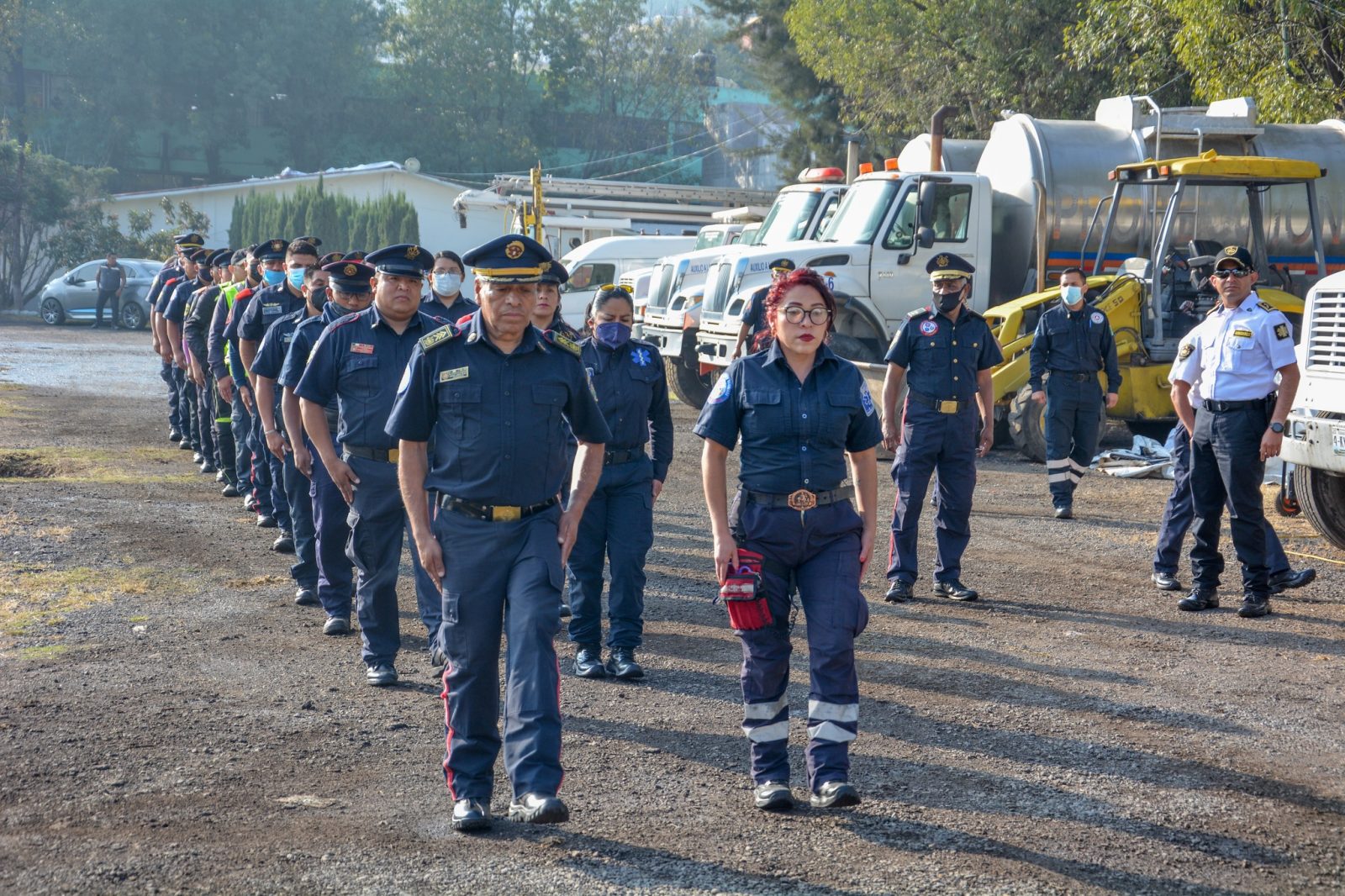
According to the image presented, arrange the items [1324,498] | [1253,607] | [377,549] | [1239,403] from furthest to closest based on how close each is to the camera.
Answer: [1324,498] → [1253,607] → [1239,403] → [377,549]

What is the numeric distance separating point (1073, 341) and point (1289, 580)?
381 centimetres

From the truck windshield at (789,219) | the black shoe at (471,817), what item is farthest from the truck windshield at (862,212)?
the black shoe at (471,817)

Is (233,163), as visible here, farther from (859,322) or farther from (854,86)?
(859,322)

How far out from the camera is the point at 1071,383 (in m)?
12.1

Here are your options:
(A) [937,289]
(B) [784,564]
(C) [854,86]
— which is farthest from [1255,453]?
(C) [854,86]

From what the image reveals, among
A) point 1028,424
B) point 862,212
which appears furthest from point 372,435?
point 862,212

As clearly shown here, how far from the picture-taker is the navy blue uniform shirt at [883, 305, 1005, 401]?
870 cm

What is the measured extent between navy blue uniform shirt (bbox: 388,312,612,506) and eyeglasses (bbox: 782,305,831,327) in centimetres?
83

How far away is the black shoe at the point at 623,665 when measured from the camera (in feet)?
22.8

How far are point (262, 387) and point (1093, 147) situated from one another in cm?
1250

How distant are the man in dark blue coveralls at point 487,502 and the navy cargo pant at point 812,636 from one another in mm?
730

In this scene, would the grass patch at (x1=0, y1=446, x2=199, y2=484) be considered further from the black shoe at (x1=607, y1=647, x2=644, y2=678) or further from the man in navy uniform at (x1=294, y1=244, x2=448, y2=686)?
the black shoe at (x1=607, y1=647, x2=644, y2=678)

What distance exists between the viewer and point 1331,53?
18.1 m

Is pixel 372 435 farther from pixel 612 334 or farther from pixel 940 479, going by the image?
pixel 940 479
